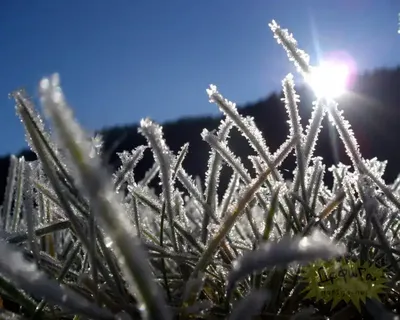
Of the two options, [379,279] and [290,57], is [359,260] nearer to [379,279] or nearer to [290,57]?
[379,279]

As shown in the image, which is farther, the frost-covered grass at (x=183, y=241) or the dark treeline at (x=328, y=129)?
the dark treeline at (x=328, y=129)

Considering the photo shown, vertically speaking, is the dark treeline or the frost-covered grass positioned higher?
the dark treeline

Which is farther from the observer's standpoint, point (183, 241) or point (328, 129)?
point (328, 129)

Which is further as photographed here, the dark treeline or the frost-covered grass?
the dark treeline

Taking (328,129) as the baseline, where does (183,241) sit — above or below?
below
